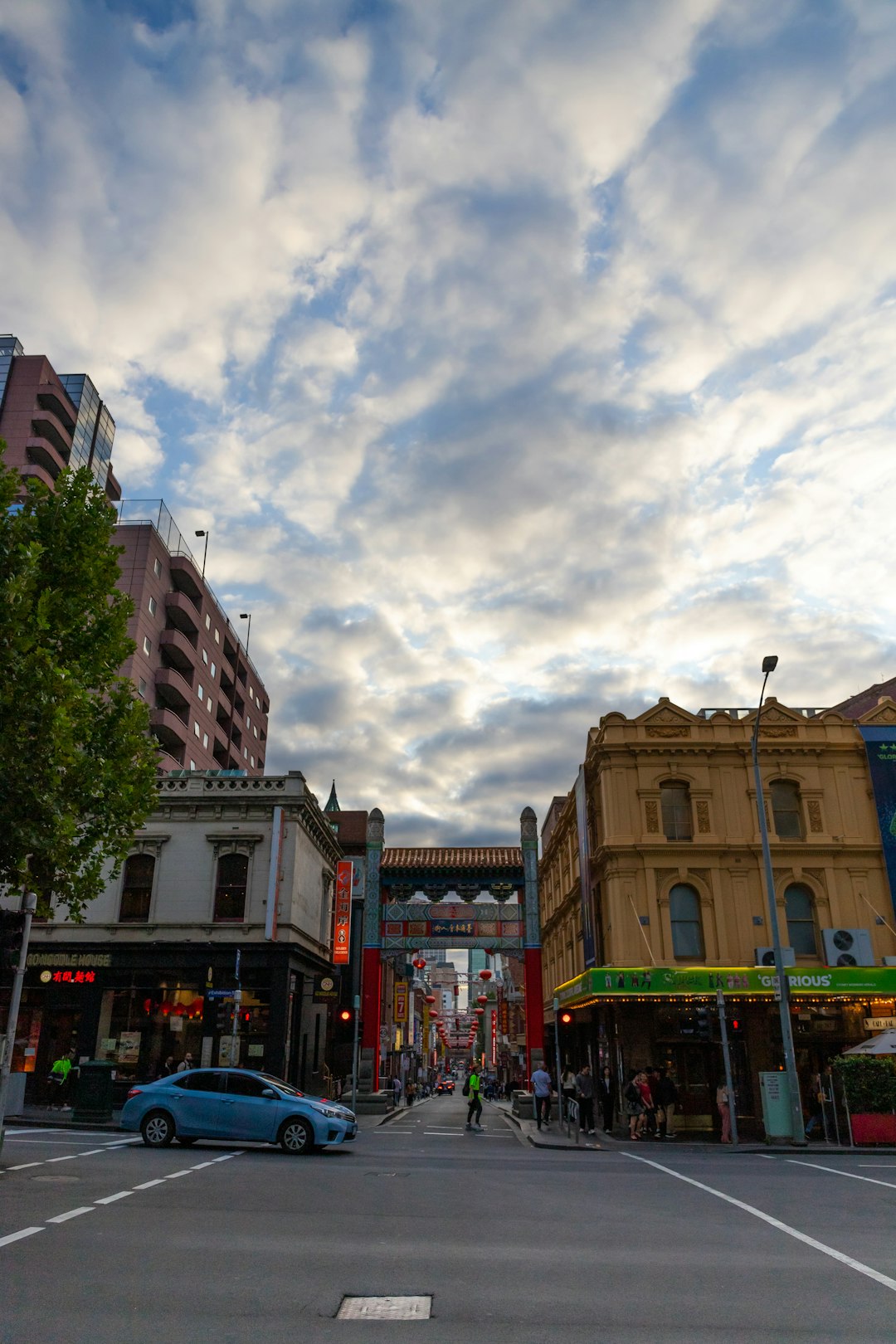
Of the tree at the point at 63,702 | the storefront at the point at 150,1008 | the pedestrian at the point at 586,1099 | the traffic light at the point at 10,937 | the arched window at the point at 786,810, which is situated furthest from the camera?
the storefront at the point at 150,1008

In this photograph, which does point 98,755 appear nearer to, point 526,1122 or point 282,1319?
point 282,1319

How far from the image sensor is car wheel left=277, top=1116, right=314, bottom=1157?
17188mm

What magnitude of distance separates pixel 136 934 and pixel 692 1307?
28.4 m

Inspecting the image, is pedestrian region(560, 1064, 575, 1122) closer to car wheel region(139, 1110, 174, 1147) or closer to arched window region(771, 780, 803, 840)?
arched window region(771, 780, 803, 840)

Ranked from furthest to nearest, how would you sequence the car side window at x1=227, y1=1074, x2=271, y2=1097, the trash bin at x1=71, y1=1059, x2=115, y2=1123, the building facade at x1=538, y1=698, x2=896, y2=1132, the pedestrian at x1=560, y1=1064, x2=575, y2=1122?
the building facade at x1=538, y1=698, x2=896, y2=1132 < the pedestrian at x1=560, y1=1064, x2=575, y2=1122 < the trash bin at x1=71, y1=1059, x2=115, y2=1123 < the car side window at x1=227, y1=1074, x2=271, y2=1097

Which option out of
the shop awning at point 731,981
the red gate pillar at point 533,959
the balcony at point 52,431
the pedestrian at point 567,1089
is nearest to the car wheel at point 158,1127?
the pedestrian at point 567,1089

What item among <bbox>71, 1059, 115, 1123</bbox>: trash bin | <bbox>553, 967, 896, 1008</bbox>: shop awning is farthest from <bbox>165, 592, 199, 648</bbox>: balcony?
<bbox>553, 967, 896, 1008</bbox>: shop awning

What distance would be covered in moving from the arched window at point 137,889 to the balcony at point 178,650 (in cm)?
2228

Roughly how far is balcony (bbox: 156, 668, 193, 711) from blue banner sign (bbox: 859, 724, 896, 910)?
36.5 meters

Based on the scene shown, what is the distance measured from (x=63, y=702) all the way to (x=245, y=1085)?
26.5 feet

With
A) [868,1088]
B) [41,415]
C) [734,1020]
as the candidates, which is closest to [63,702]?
[868,1088]

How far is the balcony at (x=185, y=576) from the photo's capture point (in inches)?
2173

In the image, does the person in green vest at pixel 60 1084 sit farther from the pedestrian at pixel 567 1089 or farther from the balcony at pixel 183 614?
the balcony at pixel 183 614

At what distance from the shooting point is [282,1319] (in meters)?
6.67
